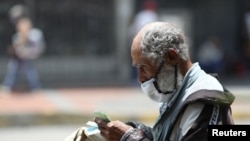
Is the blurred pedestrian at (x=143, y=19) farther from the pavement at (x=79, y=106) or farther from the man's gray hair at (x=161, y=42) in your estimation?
the man's gray hair at (x=161, y=42)

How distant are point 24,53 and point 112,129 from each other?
1052 cm

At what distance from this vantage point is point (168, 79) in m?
2.79

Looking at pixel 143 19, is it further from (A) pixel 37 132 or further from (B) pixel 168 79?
(B) pixel 168 79

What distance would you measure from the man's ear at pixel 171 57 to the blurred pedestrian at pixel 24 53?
10.3 m

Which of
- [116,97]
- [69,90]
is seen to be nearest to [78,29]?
[69,90]

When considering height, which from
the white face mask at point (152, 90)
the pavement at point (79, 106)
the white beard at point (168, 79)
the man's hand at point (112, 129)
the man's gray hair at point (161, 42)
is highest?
the man's gray hair at point (161, 42)

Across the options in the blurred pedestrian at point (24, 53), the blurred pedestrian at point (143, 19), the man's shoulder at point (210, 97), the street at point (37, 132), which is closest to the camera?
the man's shoulder at point (210, 97)

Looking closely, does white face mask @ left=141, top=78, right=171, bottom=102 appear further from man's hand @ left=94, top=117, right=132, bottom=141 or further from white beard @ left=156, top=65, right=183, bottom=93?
man's hand @ left=94, top=117, right=132, bottom=141

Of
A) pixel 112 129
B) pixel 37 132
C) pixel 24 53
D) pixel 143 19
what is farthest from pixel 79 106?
pixel 112 129

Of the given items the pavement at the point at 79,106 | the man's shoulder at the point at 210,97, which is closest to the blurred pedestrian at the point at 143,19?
the pavement at the point at 79,106

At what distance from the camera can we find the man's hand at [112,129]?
2.82m

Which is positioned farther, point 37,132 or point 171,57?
point 37,132

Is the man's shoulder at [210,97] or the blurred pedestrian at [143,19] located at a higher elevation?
the man's shoulder at [210,97]

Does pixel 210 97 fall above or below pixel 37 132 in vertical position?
above
